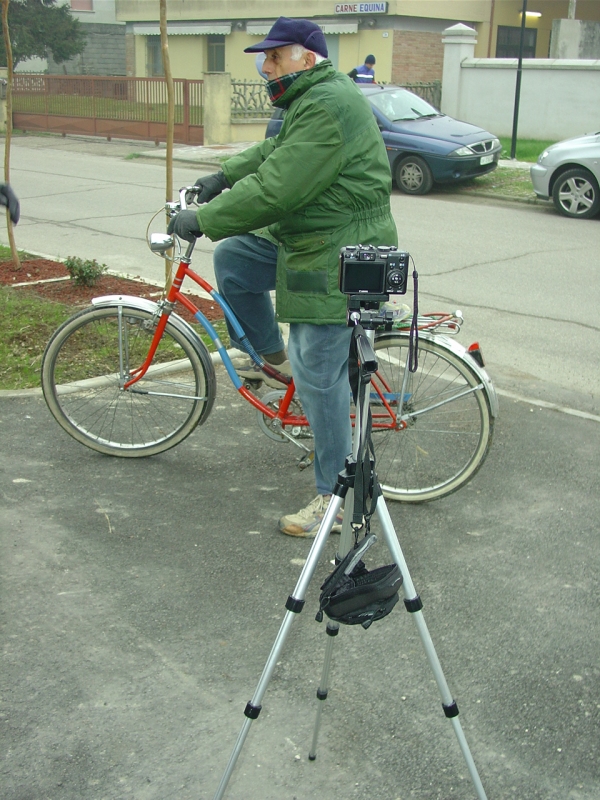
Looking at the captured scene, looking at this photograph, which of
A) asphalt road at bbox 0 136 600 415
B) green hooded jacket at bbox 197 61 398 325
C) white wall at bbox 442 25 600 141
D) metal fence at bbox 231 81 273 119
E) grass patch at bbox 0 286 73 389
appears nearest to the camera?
green hooded jacket at bbox 197 61 398 325

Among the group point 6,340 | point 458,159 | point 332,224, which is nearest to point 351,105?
point 332,224

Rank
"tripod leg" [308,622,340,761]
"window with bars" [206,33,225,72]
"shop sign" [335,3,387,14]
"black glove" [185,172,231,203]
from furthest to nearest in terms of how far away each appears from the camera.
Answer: "window with bars" [206,33,225,72]
"shop sign" [335,3,387,14]
"black glove" [185,172,231,203]
"tripod leg" [308,622,340,761]

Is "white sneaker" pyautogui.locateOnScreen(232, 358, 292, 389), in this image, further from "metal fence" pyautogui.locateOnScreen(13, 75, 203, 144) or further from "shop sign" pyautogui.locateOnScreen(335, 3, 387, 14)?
"shop sign" pyautogui.locateOnScreen(335, 3, 387, 14)

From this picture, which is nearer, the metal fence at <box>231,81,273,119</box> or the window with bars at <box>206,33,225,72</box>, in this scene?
the metal fence at <box>231,81,273,119</box>

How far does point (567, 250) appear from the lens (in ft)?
34.8

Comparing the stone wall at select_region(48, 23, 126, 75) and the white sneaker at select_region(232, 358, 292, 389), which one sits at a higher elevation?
the stone wall at select_region(48, 23, 126, 75)

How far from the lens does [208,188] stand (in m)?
4.43

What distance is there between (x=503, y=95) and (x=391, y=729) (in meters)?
21.9

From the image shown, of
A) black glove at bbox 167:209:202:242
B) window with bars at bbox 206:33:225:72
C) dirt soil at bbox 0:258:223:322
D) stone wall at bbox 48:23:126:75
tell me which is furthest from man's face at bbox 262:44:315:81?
stone wall at bbox 48:23:126:75

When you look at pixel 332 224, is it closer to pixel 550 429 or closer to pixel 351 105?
pixel 351 105

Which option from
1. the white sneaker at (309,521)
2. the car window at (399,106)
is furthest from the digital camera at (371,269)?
the car window at (399,106)

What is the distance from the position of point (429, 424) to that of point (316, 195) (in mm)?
1696

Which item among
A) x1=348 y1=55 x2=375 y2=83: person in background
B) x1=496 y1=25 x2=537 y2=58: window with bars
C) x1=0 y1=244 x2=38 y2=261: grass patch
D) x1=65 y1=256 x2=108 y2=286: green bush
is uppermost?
x1=496 y1=25 x2=537 y2=58: window with bars

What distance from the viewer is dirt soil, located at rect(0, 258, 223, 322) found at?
7344 mm
